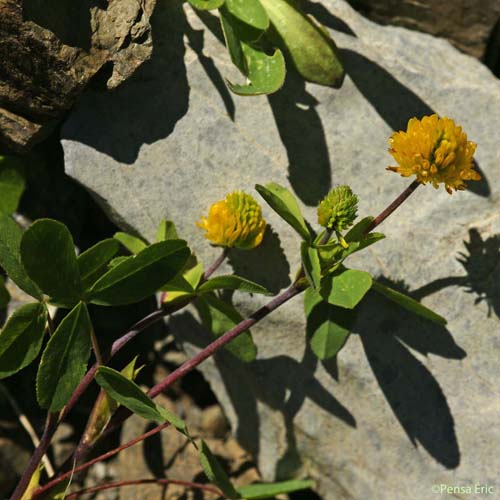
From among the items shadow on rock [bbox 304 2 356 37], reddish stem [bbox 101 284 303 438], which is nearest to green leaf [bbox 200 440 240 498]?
reddish stem [bbox 101 284 303 438]

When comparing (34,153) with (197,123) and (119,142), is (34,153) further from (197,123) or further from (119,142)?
(197,123)

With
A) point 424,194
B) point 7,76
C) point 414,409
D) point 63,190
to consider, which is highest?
point 7,76

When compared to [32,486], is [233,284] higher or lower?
higher

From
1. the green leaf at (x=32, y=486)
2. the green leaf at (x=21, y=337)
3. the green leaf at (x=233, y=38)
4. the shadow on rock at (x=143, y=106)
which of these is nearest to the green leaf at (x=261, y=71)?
the green leaf at (x=233, y=38)

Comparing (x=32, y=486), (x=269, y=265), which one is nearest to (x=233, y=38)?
(x=269, y=265)

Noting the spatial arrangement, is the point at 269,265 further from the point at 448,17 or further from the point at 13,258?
the point at 448,17

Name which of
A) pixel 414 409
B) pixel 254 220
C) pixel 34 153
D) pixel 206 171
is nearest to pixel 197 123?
pixel 206 171

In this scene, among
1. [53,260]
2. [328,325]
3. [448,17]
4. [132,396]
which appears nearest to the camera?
[53,260]
